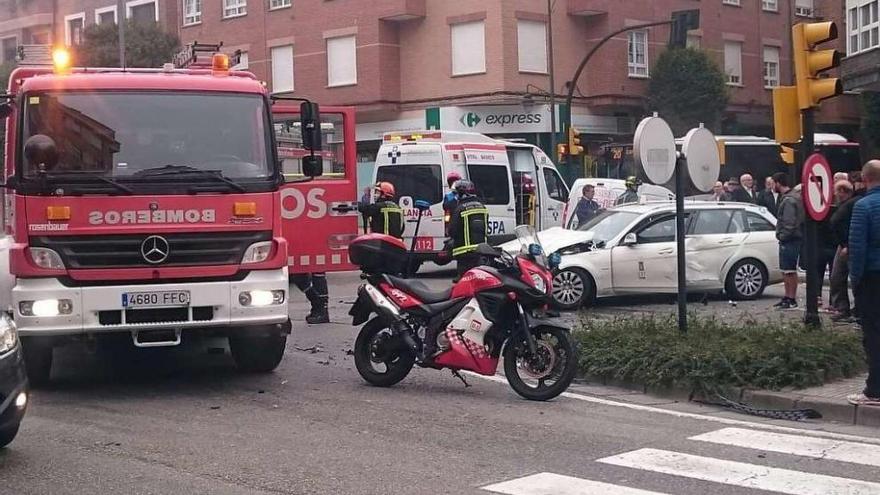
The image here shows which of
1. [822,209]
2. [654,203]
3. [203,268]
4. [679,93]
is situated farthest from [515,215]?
[679,93]

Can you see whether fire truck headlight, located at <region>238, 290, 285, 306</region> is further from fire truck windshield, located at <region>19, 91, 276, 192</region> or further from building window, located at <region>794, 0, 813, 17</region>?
building window, located at <region>794, 0, 813, 17</region>

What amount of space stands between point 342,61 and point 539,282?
99.1 ft

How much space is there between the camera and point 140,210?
8.87 meters

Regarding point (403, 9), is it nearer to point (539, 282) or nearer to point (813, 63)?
point (813, 63)

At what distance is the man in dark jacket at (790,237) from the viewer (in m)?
14.7

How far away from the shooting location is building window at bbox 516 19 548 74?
117 feet

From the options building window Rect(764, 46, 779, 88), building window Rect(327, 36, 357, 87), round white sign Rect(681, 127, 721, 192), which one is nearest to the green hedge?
round white sign Rect(681, 127, 721, 192)

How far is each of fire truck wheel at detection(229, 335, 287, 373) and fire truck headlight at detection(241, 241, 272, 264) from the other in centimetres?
110

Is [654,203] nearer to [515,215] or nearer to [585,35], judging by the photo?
[515,215]

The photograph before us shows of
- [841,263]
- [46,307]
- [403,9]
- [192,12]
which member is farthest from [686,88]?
[46,307]

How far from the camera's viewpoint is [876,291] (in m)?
8.29

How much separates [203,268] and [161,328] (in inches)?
22.9

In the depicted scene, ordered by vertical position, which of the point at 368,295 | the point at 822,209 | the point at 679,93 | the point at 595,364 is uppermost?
the point at 679,93

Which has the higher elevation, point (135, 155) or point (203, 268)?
point (135, 155)
